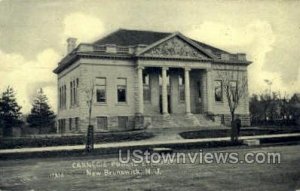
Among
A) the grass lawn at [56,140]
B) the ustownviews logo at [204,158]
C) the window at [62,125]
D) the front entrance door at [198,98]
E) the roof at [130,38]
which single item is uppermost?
the roof at [130,38]

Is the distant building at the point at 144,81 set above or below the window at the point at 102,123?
above

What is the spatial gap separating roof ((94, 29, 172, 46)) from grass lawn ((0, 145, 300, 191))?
21488 mm

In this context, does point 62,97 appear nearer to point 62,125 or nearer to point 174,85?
point 62,125

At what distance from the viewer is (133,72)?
35625 millimetres

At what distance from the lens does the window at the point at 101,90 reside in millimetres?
34500

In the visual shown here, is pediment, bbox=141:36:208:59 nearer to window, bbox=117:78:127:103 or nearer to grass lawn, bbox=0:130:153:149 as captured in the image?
window, bbox=117:78:127:103

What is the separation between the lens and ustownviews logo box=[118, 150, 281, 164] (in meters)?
15.1

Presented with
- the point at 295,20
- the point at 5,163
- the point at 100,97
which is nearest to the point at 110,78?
the point at 100,97

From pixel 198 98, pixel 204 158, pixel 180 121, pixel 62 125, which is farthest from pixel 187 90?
pixel 204 158

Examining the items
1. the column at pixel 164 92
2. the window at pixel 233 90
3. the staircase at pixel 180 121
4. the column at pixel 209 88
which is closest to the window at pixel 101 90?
the staircase at pixel 180 121

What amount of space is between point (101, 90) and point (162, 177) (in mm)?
23425

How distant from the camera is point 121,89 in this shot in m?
35.7

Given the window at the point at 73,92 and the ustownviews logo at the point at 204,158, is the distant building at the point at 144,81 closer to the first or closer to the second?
the window at the point at 73,92

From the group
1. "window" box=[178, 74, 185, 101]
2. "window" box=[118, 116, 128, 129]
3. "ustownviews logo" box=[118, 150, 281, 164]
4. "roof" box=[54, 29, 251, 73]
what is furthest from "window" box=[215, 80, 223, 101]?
"ustownviews logo" box=[118, 150, 281, 164]
